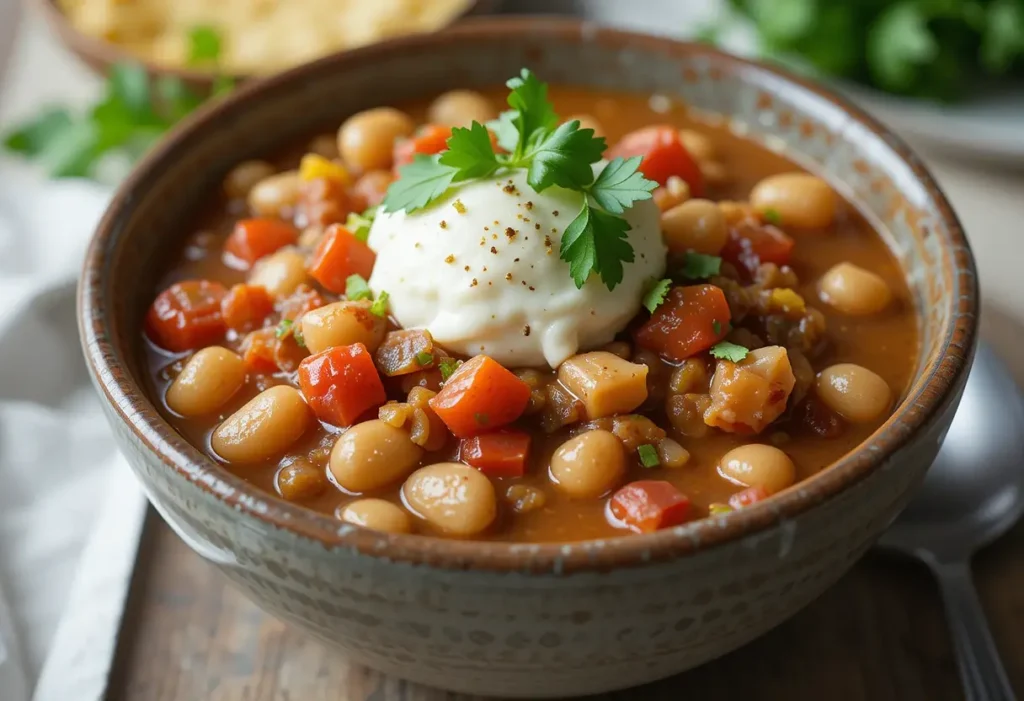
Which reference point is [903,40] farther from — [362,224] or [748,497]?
[748,497]

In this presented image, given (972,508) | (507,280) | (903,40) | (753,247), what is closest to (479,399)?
(507,280)

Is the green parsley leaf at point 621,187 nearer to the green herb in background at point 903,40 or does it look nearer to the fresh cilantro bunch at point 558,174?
the fresh cilantro bunch at point 558,174

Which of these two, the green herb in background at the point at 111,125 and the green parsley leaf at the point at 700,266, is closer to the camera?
the green parsley leaf at the point at 700,266

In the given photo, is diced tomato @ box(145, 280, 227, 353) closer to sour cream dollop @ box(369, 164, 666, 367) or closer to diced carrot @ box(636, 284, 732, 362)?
sour cream dollop @ box(369, 164, 666, 367)

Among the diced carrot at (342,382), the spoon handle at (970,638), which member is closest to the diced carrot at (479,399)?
the diced carrot at (342,382)

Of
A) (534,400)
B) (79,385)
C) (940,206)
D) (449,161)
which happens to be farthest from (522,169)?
(79,385)

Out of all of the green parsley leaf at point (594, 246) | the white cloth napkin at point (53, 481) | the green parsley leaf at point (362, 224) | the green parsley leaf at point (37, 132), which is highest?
the green parsley leaf at point (594, 246)

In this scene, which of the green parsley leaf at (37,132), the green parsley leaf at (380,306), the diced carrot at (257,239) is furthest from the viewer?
the green parsley leaf at (37,132)
